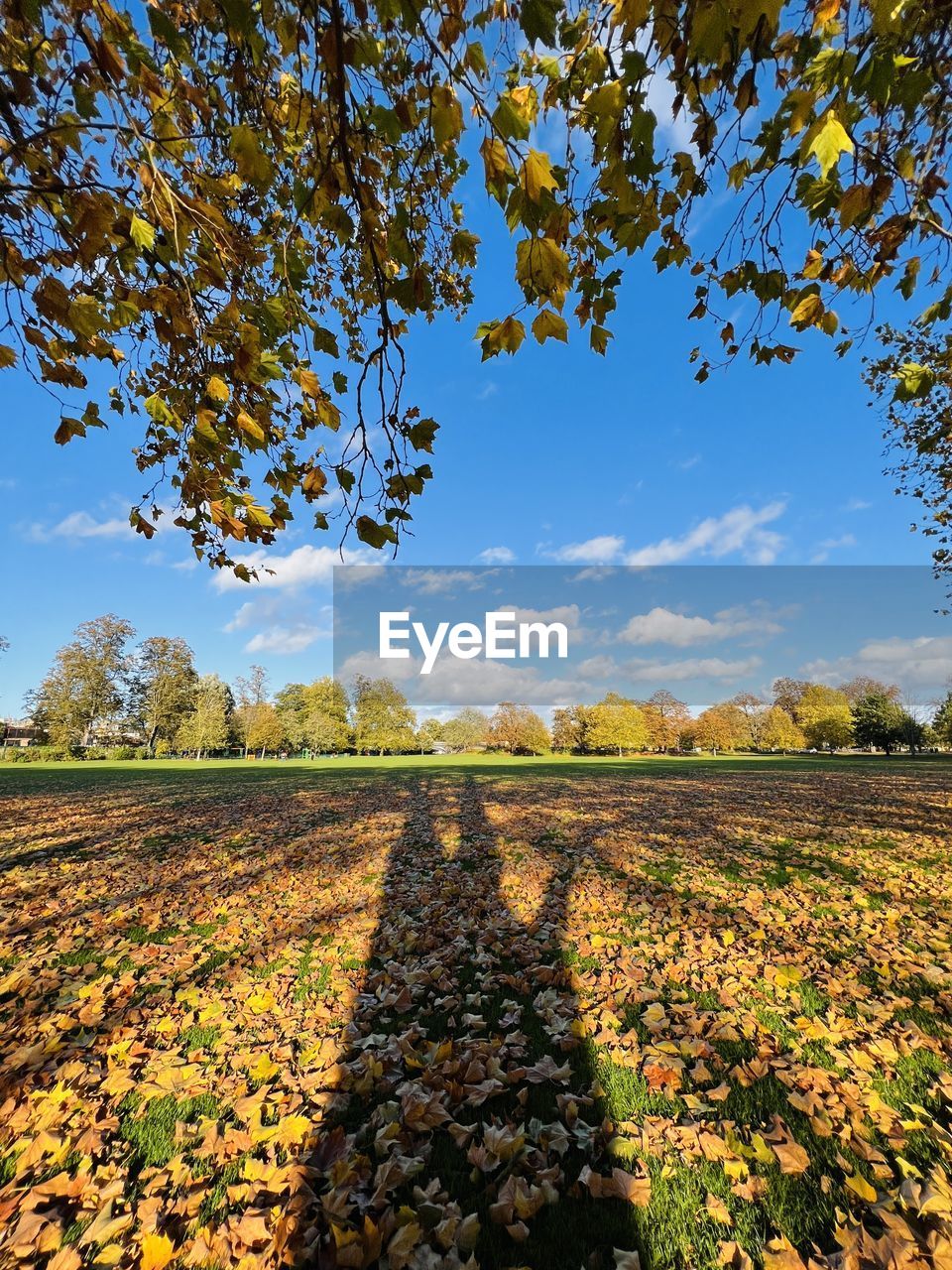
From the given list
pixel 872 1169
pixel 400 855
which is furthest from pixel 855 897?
pixel 400 855

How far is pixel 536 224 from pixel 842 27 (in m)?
2.32

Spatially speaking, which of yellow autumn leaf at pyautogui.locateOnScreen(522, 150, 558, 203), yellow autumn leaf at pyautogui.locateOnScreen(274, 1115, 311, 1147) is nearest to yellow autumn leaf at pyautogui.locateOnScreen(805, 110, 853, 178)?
yellow autumn leaf at pyautogui.locateOnScreen(522, 150, 558, 203)

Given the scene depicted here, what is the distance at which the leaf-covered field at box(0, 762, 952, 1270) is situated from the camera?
208 cm

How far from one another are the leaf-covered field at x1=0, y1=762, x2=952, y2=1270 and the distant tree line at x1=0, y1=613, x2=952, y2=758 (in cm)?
5646

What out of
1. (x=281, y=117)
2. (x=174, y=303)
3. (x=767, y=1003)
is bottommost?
(x=767, y=1003)

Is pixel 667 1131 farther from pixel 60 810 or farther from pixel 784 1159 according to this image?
pixel 60 810

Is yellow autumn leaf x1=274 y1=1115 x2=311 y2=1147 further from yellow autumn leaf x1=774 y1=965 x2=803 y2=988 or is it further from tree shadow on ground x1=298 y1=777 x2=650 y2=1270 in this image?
yellow autumn leaf x1=774 y1=965 x2=803 y2=988

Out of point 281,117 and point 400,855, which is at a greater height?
point 281,117

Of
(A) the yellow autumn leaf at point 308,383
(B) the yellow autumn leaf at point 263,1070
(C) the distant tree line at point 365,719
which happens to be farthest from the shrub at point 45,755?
(A) the yellow autumn leaf at point 308,383

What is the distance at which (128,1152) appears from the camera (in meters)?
2.48

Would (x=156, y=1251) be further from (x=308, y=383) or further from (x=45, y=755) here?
(x=45, y=755)

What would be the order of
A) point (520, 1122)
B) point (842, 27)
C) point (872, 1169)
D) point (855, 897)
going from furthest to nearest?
point (855, 897), point (520, 1122), point (842, 27), point (872, 1169)

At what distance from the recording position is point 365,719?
69000 millimetres

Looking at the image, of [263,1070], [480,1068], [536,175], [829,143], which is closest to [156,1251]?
[263,1070]
